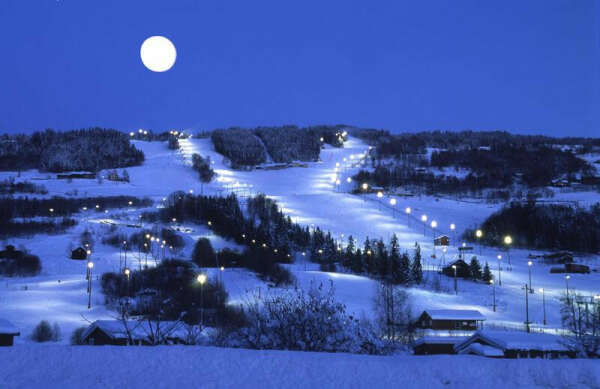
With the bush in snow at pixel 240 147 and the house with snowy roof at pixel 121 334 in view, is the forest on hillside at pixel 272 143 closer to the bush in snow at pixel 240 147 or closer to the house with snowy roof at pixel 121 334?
the bush in snow at pixel 240 147

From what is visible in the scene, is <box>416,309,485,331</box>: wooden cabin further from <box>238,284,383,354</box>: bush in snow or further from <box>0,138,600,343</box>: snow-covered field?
<box>238,284,383,354</box>: bush in snow

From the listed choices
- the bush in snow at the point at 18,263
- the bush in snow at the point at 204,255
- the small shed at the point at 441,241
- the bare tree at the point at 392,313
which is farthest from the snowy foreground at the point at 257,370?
the small shed at the point at 441,241

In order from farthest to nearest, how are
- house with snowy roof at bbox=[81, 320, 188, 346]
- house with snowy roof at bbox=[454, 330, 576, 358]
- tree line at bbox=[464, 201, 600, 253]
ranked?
tree line at bbox=[464, 201, 600, 253]
house with snowy roof at bbox=[454, 330, 576, 358]
house with snowy roof at bbox=[81, 320, 188, 346]

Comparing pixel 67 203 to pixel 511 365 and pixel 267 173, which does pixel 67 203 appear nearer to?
pixel 267 173

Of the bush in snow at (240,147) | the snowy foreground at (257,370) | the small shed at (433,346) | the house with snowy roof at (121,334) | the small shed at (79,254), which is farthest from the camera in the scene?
the bush in snow at (240,147)

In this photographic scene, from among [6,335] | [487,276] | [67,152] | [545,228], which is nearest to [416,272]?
[487,276]

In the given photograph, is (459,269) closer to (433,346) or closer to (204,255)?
(204,255)

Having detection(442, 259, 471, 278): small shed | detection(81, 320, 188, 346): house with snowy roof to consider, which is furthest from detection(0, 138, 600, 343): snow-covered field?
detection(81, 320, 188, 346): house with snowy roof
